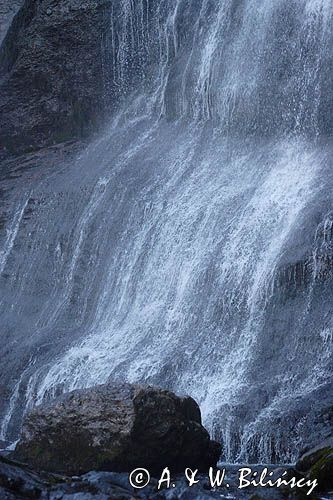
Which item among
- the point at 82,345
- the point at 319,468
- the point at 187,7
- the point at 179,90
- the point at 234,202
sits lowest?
the point at 319,468

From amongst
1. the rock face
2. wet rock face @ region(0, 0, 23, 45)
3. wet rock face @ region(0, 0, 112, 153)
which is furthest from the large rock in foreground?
wet rock face @ region(0, 0, 23, 45)

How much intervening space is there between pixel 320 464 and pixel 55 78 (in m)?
15.5

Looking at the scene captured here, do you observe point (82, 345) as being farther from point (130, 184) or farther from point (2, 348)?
point (130, 184)

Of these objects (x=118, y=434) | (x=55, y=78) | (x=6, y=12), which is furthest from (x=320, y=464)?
(x=6, y=12)

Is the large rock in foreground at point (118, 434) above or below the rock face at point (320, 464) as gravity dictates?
above

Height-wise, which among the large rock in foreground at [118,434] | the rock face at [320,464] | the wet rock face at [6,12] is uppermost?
the wet rock face at [6,12]

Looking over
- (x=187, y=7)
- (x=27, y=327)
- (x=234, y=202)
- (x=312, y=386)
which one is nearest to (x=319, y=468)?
(x=312, y=386)

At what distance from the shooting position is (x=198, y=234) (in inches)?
627

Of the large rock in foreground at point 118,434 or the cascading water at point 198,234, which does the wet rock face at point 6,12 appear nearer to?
the cascading water at point 198,234

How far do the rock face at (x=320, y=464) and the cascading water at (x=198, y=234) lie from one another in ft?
4.76

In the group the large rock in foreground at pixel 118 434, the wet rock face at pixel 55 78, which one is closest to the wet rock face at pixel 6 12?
the wet rock face at pixel 55 78

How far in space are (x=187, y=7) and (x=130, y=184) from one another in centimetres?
545

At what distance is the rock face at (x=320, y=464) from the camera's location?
344 inches

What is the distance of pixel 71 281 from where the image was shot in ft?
57.6
